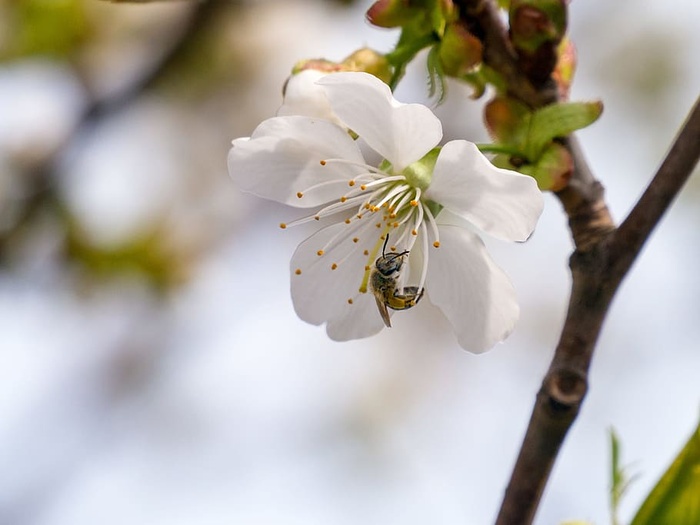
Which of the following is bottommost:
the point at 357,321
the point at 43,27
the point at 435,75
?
the point at 43,27

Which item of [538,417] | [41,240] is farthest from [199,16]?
[538,417]

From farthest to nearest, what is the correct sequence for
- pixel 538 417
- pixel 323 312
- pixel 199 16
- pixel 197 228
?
pixel 197 228 → pixel 199 16 → pixel 323 312 → pixel 538 417

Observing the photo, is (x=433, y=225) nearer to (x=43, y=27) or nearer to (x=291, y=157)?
(x=291, y=157)

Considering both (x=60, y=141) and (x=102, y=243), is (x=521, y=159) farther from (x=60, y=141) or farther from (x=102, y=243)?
(x=102, y=243)

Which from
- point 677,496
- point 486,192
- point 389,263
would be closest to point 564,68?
point 486,192

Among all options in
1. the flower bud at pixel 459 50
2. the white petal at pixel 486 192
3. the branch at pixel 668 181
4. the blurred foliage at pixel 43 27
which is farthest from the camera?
the blurred foliage at pixel 43 27

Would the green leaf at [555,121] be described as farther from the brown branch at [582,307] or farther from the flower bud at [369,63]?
the flower bud at [369,63]

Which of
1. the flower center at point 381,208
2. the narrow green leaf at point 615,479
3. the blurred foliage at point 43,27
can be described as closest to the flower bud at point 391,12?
the flower center at point 381,208
